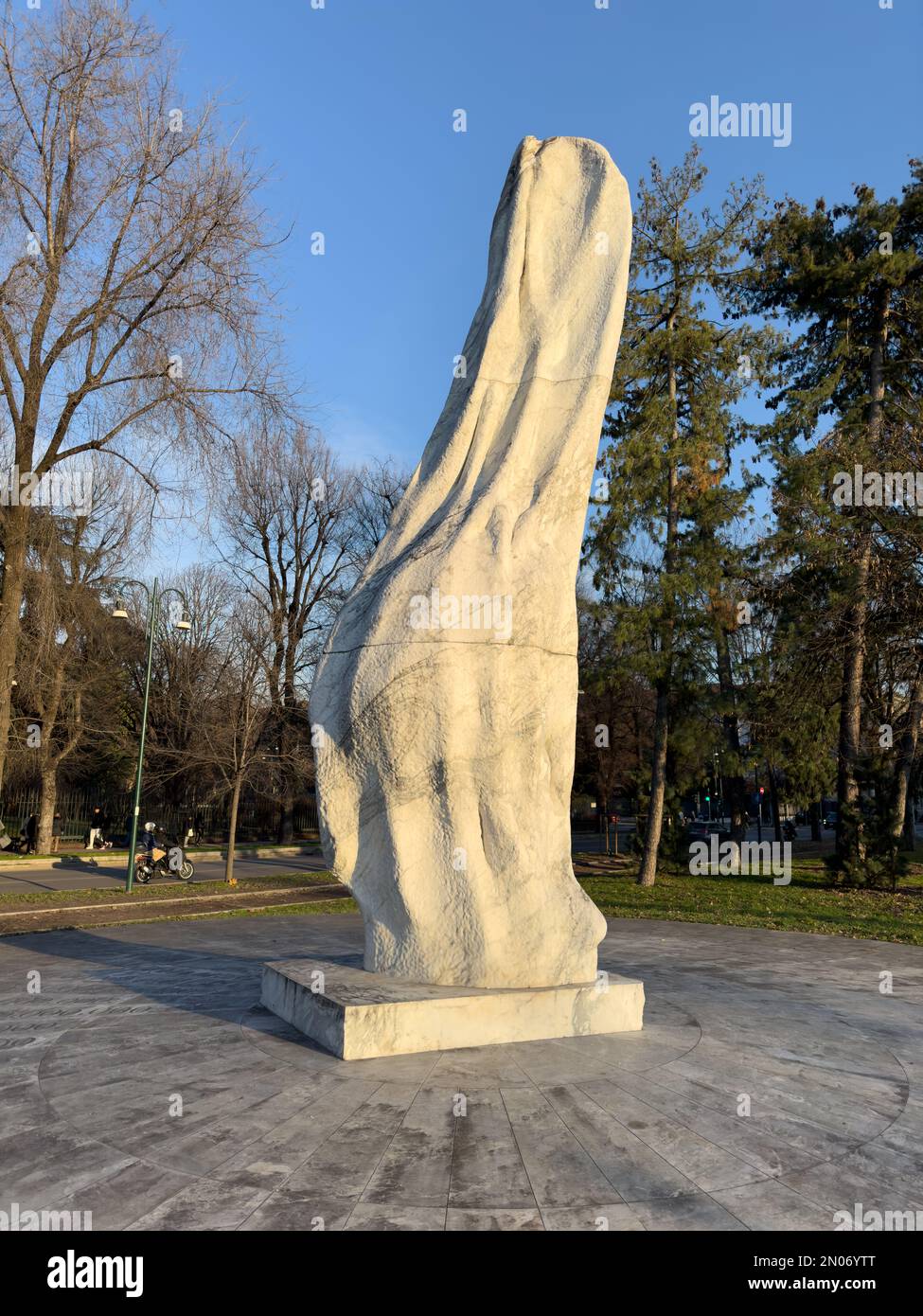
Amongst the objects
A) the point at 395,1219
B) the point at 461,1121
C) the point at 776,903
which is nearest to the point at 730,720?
the point at 776,903

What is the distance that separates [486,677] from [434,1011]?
7.59 ft

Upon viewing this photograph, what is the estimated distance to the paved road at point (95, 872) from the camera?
820 inches

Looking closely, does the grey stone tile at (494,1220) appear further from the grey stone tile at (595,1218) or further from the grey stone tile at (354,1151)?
the grey stone tile at (354,1151)

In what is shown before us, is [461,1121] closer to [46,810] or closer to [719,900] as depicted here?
[719,900]

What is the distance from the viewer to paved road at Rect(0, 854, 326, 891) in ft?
68.3

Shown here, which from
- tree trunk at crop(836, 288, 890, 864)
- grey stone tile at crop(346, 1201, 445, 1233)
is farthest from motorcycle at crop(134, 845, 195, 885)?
grey stone tile at crop(346, 1201, 445, 1233)

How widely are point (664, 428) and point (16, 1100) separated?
19702 mm

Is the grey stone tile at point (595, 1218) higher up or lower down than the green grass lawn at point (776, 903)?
higher up

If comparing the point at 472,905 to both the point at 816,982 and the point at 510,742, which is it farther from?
the point at 816,982

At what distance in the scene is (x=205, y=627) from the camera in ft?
117

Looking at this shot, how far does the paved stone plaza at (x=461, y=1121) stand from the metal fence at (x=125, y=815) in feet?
91.1

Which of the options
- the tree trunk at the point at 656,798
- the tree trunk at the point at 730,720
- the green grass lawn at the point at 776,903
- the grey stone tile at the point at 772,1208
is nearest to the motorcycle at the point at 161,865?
the green grass lawn at the point at 776,903
